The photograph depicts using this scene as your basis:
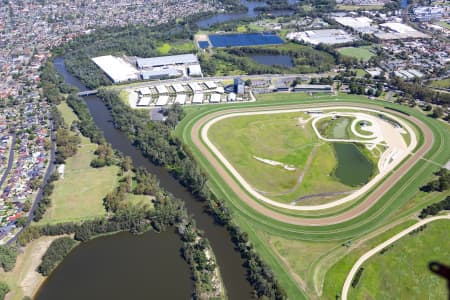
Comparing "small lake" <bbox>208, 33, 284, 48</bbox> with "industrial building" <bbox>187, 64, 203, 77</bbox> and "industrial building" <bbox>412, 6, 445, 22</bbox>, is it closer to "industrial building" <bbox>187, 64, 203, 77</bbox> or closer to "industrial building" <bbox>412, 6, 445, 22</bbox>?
"industrial building" <bbox>187, 64, 203, 77</bbox>

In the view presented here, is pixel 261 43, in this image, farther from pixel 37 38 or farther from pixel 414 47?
pixel 37 38

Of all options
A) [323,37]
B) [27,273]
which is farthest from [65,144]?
[323,37]

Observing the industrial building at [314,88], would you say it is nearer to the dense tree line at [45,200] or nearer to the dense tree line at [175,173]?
the dense tree line at [175,173]

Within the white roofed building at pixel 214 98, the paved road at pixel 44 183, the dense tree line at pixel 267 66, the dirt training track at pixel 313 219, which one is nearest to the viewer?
the paved road at pixel 44 183

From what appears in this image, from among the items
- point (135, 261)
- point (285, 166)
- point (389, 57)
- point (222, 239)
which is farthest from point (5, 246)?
point (389, 57)

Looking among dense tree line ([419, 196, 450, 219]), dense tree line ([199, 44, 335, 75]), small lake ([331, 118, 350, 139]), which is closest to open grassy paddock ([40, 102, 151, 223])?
small lake ([331, 118, 350, 139])

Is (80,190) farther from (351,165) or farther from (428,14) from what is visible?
(428,14)

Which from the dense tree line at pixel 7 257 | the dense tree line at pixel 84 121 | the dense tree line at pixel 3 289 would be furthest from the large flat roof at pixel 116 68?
the dense tree line at pixel 3 289
